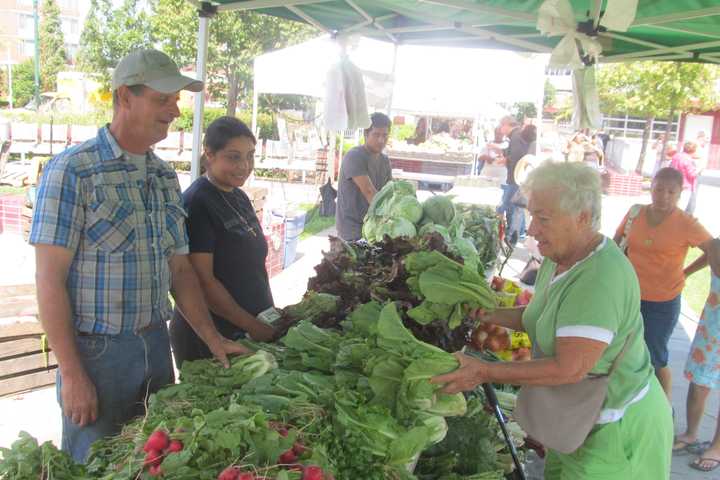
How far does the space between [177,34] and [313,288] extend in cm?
2100

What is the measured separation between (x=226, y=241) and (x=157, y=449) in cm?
148

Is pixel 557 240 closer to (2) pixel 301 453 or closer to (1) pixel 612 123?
(2) pixel 301 453

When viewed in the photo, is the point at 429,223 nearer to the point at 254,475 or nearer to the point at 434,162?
the point at 254,475

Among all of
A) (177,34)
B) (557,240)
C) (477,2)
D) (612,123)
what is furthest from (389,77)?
(612,123)

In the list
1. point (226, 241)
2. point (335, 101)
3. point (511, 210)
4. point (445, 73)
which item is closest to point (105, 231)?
point (226, 241)

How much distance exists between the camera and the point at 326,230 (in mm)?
11953

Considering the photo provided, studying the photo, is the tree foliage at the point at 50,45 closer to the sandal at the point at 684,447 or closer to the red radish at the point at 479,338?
the red radish at the point at 479,338

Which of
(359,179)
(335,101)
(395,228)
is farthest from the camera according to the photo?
(335,101)

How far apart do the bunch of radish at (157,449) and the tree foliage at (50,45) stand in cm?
5206

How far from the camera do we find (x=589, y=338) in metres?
2.04

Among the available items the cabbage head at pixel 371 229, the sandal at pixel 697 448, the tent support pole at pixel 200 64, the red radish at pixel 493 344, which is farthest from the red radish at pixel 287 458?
the sandal at pixel 697 448

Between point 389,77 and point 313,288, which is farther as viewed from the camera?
point 389,77

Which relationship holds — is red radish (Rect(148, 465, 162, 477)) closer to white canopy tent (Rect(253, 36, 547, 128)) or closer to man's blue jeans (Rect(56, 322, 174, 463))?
man's blue jeans (Rect(56, 322, 174, 463))

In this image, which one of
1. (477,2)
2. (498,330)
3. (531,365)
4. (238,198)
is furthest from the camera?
(477,2)
